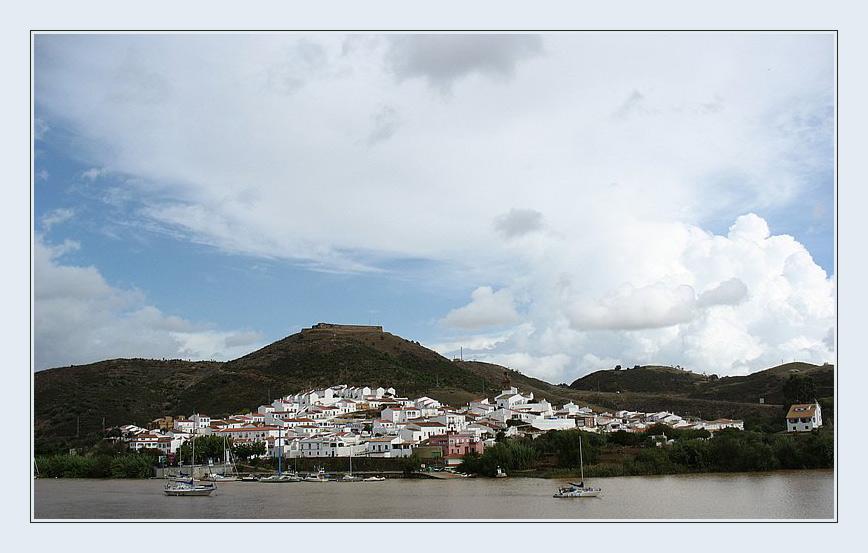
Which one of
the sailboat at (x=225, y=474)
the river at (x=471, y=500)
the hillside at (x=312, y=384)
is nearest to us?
the river at (x=471, y=500)

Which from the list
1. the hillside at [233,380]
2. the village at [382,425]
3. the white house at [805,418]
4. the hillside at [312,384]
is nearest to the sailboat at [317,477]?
the village at [382,425]

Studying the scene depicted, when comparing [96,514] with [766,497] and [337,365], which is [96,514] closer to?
[766,497]

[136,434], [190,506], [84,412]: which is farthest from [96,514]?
[84,412]

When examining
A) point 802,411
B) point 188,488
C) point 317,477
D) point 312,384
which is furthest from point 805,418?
point 312,384

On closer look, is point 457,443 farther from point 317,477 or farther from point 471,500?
point 471,500

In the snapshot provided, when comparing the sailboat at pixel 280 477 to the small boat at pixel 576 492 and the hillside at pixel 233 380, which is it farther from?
the hillside at pixel 233 380
